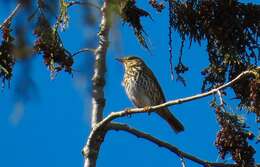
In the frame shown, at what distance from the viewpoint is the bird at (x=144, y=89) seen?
6.21 meters

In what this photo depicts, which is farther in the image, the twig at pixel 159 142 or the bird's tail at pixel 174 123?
the bird's tail at pixel 174 123

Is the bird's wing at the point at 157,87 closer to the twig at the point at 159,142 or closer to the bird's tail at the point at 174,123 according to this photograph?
the bird's tail at the point at 174,123

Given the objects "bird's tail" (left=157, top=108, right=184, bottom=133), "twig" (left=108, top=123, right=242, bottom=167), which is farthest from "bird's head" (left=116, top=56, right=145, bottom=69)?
"twig" (left=108, top=123, right=242, bottom=167)

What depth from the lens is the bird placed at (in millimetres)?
6211

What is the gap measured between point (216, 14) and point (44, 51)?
1.49m

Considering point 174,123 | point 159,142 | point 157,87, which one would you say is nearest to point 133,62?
point 157,87

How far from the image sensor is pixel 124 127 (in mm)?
4012

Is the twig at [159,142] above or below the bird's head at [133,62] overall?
below

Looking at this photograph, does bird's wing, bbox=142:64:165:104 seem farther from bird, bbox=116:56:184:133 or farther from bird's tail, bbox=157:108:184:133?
bird's tail, bbox=157:108:184:133

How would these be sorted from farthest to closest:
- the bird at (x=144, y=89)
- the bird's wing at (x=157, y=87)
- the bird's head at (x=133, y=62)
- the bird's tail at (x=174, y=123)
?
the bird's head at (x=133, y=62)
the bird's wing at (x=157, y=87)
the bird at (x=144, y=89)
the bird's tail at (x=174, y=123)

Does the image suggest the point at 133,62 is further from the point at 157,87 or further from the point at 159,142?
the point at 159,142

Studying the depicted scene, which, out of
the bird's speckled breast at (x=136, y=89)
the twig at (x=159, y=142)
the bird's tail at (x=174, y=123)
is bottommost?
the twig at (x=159, y=142)

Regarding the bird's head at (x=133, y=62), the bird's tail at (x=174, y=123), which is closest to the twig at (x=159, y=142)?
the bird's tail at (x=174, y=123)

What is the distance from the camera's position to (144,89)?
6.40 metres
